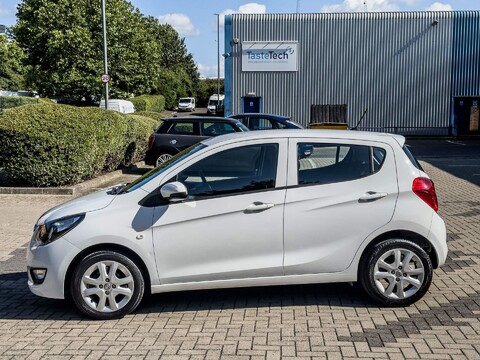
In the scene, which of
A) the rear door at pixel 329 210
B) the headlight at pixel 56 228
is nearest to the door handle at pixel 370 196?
the rear door at pixel 329 210

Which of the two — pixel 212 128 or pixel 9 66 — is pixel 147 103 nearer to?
pixel 9 66

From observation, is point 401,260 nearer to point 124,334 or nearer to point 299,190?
point 299,190

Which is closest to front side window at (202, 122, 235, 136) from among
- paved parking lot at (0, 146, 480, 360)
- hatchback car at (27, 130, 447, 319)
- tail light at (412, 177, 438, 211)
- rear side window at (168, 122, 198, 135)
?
rear side window at (168, 122, 198, 135)

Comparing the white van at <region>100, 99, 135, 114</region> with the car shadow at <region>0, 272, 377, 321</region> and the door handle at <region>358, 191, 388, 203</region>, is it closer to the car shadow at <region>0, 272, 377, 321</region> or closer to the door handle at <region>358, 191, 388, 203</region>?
the car shadow at <region>0, 272, 377, 321</region>

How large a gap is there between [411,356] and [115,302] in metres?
2.45

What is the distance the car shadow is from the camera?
534 centimetres

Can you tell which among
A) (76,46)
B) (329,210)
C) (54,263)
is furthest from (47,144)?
(76,46)

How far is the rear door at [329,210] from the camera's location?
16.8 feet

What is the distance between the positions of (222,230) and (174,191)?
533mm

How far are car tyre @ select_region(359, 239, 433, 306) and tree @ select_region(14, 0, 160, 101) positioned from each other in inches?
1369

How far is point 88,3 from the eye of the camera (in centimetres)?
3900

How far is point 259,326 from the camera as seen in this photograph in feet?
16.0

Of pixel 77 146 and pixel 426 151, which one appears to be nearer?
pixel 77 146

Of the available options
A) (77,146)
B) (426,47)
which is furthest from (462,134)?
(77,146)
